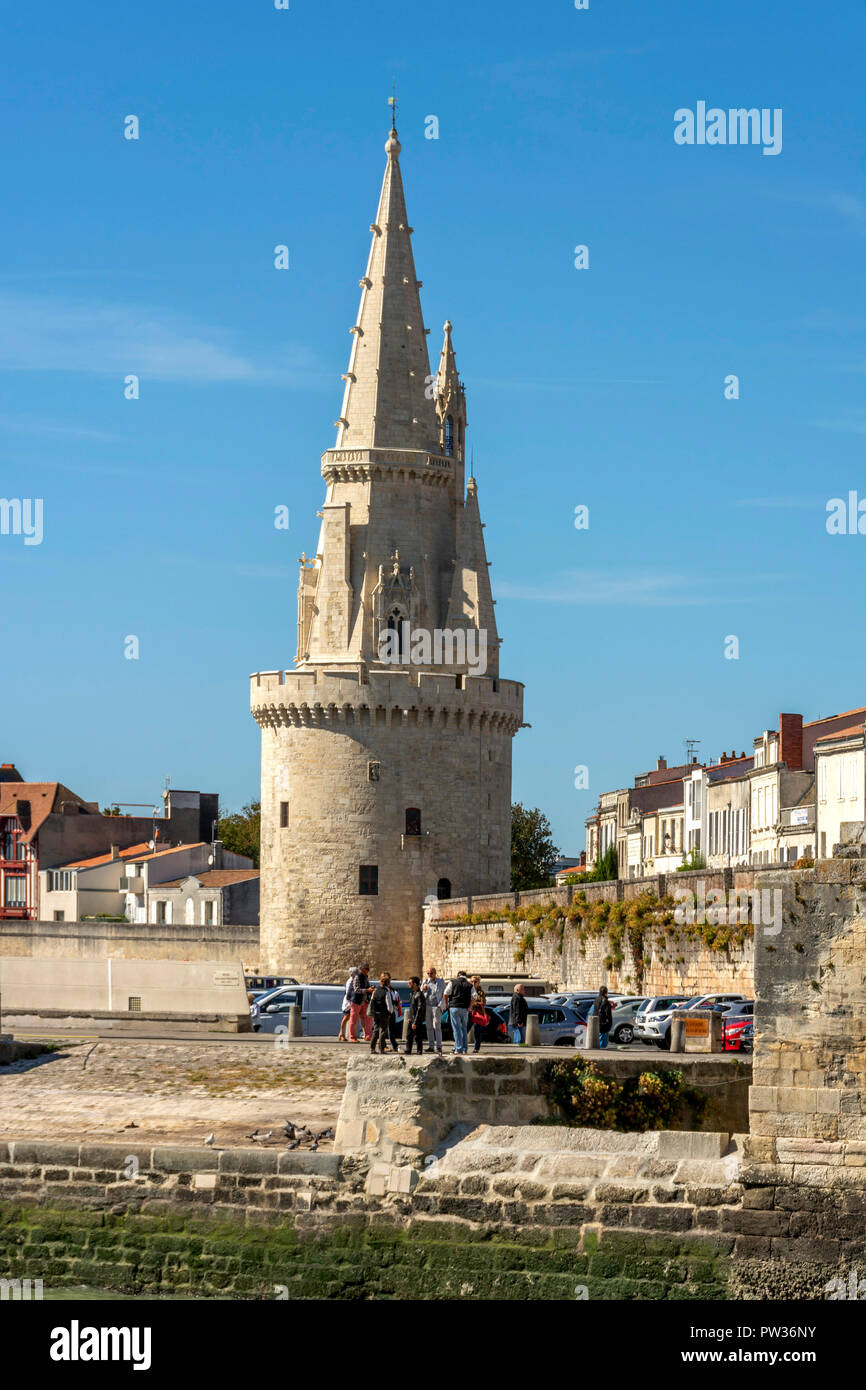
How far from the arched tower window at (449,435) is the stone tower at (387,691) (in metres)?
0.06

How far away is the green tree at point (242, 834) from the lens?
323 ft

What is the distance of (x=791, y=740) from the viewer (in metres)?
67.2

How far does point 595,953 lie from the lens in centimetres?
4466

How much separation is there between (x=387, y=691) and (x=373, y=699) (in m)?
0.48

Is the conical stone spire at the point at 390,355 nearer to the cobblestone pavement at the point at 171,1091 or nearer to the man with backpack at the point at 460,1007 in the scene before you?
the cobblestone pavement at the point at 171,1091

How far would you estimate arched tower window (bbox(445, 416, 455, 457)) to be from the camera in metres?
59.8

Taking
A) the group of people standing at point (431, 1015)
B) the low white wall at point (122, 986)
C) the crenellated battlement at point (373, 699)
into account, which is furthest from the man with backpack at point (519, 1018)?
the crenellated battlement at point (373, 699)

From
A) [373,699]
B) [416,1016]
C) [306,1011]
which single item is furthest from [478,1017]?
[373,699]

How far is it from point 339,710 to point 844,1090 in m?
40.2

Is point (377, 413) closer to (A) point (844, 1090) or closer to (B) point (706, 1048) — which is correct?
(B) point (706, 1048)

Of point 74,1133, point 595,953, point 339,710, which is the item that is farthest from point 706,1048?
point 339,710

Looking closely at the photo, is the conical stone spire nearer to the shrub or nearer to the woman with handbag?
the woman with handbag

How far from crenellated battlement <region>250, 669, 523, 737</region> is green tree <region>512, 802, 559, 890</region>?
27141 millimetres
